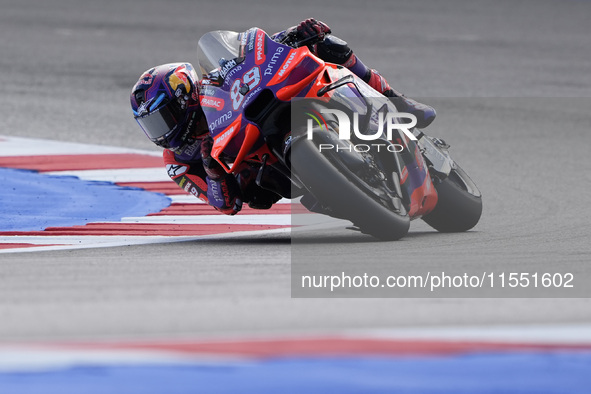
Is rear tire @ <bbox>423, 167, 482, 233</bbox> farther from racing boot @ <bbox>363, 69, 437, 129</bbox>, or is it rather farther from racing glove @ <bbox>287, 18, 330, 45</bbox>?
racing glove @ <bbox>287, 18, 330, 45</bbox>

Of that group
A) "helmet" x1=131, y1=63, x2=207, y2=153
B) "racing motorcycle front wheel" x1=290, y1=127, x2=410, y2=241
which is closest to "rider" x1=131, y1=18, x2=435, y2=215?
"helmet" x1=131, y1=63, x2=207, y2=153

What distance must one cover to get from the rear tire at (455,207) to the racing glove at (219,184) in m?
1.10

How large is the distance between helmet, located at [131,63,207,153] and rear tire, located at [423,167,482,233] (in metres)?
1.43

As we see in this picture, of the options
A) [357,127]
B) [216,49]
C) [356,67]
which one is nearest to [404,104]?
[356,67]

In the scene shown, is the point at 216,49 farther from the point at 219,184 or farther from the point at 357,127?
the point at 357,127

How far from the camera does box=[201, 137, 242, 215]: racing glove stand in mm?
6230

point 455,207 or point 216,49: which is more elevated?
point 216,49

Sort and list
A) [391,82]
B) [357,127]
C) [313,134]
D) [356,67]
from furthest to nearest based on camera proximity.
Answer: [391,82]
[356,67]
[357,127]
[313,134]

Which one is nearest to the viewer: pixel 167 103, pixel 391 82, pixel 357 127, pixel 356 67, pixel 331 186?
pixel 331 186

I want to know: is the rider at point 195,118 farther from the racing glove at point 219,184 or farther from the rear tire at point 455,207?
the rear tire at point 455,207

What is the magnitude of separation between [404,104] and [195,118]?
1200 millimetres

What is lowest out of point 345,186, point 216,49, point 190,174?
point 190,174

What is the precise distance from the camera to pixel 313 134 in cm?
553

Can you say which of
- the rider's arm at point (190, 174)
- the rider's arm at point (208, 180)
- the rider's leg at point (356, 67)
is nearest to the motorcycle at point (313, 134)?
the rider's arm at point (208, 180)
